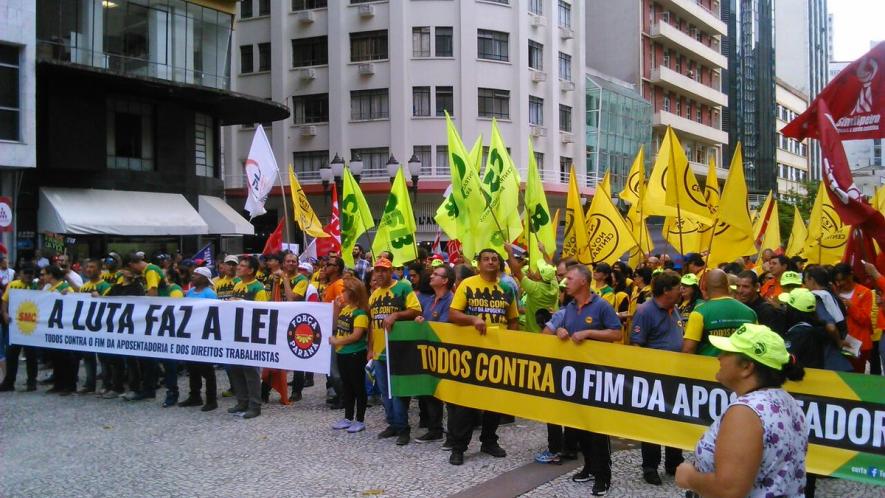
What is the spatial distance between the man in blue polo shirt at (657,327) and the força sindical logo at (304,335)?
4.06m

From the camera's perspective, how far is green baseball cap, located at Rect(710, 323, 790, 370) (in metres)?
3.00

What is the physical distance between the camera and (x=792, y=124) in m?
7.96

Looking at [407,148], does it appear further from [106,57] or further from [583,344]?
[583,344]

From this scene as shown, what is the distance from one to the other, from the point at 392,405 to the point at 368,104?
3395 cm

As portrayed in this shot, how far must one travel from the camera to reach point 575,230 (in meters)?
12.9

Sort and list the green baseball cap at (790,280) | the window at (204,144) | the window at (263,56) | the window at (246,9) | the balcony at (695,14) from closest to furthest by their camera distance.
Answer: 1. the green baseball cap at (790,280)
2. the window at (204,144)
3. the window at (263,56)
4. the window at (246,9)
5. the balcony at (695,14)

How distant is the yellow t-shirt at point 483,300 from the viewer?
7.59m

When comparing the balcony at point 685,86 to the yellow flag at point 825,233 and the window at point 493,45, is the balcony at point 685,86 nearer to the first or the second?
the window at point 493,45

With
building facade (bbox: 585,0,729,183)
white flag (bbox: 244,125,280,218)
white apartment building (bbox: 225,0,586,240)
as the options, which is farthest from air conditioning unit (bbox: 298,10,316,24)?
white flag (bbox: 244,125,280,218)

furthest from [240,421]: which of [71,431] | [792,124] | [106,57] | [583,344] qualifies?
[106,57]

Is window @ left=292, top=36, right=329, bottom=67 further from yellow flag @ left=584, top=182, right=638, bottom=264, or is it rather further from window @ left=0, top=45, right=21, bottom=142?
yellow flag @ left=584, top=182, right=638, bottom=264

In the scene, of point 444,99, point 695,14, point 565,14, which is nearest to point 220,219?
point 444,99

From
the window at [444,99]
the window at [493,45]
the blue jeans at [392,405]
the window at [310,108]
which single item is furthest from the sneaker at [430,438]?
the window at [310,108]

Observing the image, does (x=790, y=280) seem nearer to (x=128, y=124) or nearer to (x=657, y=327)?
(x=657, y=327)
